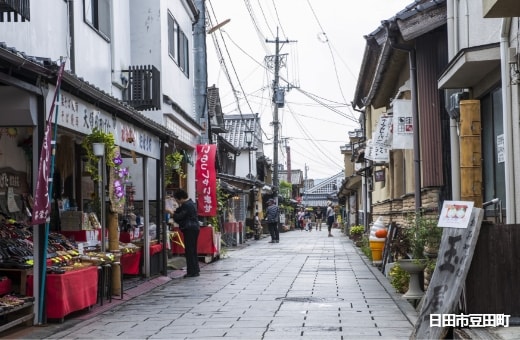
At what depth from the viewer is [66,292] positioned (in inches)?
383

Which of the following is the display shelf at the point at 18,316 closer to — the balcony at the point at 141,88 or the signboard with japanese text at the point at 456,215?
the signboard with japanese text at the point at 456,215

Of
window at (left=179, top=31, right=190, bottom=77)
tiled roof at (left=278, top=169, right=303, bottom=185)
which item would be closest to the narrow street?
window at (left=179, top=31, right=190, bottom=77)

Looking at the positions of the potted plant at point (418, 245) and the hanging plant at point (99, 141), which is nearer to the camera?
the potted plant at point (418, 245)

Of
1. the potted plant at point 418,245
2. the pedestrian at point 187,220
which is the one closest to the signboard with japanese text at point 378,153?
the pedestrian at point 187,220

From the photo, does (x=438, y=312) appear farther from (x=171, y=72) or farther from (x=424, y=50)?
(x=171, y=72)

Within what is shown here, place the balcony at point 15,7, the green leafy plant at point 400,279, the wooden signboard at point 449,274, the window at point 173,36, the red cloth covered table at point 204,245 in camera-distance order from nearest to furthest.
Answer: the wooden signboard at point 449,274 → the balcony at point 15,7 → the green leafy plant at point 400,279 → the window at point 173,36 → the red cloth covered table at point 204,245

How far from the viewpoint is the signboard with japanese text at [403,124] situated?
1455 centimetres

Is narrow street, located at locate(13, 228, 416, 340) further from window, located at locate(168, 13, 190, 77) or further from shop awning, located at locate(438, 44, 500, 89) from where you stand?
window, located at locate(168, 13, 190, 77)

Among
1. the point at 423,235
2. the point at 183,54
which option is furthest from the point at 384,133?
the point at 183,54

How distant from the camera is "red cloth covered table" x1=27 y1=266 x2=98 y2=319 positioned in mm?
9555

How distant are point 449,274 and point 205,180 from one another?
46.0 feet

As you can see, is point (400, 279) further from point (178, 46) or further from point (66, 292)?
point (178, 46)

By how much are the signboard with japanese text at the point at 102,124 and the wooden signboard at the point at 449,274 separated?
210 inches

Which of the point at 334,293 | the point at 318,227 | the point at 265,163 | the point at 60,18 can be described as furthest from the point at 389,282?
the point at 318,227
